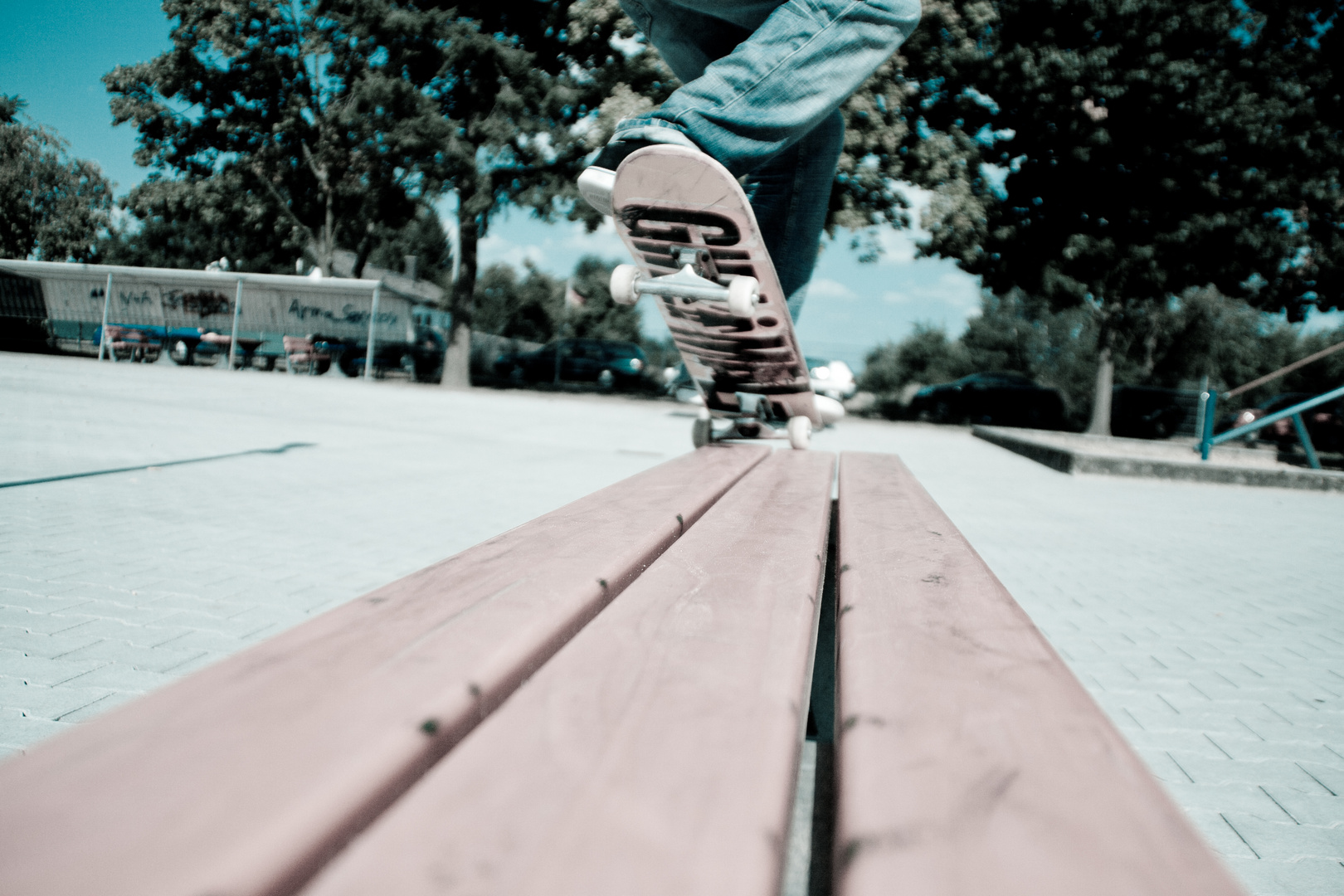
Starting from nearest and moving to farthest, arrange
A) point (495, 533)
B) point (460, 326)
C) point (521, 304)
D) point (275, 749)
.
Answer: point (275, 749)
point (495, 533)
point (460, 326)
point (521, 304)

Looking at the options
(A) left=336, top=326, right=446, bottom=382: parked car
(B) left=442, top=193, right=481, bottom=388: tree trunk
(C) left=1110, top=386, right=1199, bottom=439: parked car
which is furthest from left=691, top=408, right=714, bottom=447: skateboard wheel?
(C) left=1110, top=386, right=1199, bottom=439: parked car

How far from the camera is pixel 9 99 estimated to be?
35062mm

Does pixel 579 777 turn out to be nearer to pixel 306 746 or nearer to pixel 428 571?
pixel 306 746

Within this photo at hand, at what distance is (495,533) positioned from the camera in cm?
331

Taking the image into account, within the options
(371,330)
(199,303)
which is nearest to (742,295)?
(371,330)

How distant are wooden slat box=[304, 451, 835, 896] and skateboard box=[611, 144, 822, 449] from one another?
5.15 feet

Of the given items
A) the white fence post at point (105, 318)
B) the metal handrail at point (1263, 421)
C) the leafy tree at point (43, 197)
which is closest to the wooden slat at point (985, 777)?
the metal handrail at point (1263, 421)

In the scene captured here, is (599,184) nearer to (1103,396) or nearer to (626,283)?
(626,283)

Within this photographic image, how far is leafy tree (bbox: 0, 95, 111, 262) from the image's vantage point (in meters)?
32.5

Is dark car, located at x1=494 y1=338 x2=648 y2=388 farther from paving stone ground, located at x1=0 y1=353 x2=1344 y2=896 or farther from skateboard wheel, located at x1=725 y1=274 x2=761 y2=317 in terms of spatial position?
skateboard wheel, located at x1=725 y1=274 x2=761 y2=317

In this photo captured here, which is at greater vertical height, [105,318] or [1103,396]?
[105,318]

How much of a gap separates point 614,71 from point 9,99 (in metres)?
34.9

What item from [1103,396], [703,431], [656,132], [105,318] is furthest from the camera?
[105,318]

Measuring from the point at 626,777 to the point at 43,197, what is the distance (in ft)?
144
